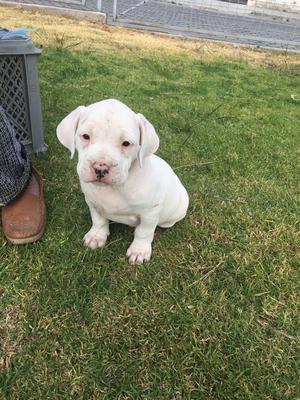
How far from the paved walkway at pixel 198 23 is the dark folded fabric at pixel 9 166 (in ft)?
25.3

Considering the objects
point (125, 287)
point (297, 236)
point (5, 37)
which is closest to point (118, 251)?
point (125, 287)

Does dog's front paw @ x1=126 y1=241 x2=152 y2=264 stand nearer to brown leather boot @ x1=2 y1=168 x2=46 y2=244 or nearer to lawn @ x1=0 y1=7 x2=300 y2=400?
lawn @ x1=0 y1=7 x2=300 y2=400

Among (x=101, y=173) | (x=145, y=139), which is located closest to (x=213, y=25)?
(x=145, y=139)

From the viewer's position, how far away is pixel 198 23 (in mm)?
10758

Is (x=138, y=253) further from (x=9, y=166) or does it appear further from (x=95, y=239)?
(x=9, y=166)

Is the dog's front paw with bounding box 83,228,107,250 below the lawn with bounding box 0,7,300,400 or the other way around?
the other way around

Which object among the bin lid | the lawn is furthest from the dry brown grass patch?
the bin lid

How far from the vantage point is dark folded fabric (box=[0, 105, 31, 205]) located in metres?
2.44

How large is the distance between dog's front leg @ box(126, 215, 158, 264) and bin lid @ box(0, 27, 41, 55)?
1.51 metres

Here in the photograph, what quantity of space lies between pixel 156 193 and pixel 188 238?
0.55 meters

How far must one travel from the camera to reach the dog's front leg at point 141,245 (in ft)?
7.44

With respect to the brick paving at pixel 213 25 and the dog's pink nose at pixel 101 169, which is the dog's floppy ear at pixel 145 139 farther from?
the brick paving at pixel 213 25

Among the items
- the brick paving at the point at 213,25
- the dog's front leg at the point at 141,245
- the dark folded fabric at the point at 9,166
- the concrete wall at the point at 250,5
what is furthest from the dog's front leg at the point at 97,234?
the concrete wall at the point at 250,5

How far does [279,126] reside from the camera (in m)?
4.69
